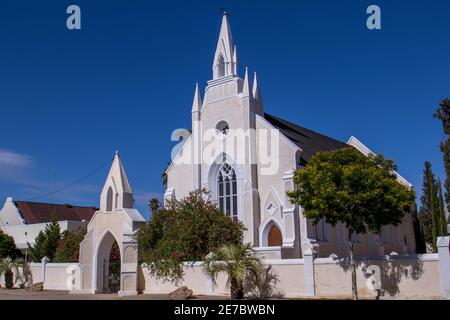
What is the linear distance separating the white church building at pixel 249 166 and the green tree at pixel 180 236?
107 inches

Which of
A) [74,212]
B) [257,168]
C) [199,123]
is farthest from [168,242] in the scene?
[74,212]

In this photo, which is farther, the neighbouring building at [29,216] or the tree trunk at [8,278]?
the neighbouring building at [29,216]

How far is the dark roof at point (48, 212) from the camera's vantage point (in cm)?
5703

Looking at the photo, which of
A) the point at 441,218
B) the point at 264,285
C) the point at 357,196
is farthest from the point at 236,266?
the point at 441,218

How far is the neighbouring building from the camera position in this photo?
167ft

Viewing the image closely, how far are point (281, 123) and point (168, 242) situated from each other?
17.1 meters

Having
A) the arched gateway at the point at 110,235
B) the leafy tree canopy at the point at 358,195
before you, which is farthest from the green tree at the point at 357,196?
the arched gateway at the point at 110,235

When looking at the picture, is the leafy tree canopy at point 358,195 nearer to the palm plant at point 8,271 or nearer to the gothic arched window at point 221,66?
the gothic arched window at point 221,66

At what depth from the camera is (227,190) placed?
36.6m

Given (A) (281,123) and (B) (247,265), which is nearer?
(B) (247,265)

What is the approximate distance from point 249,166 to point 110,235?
1020cm
